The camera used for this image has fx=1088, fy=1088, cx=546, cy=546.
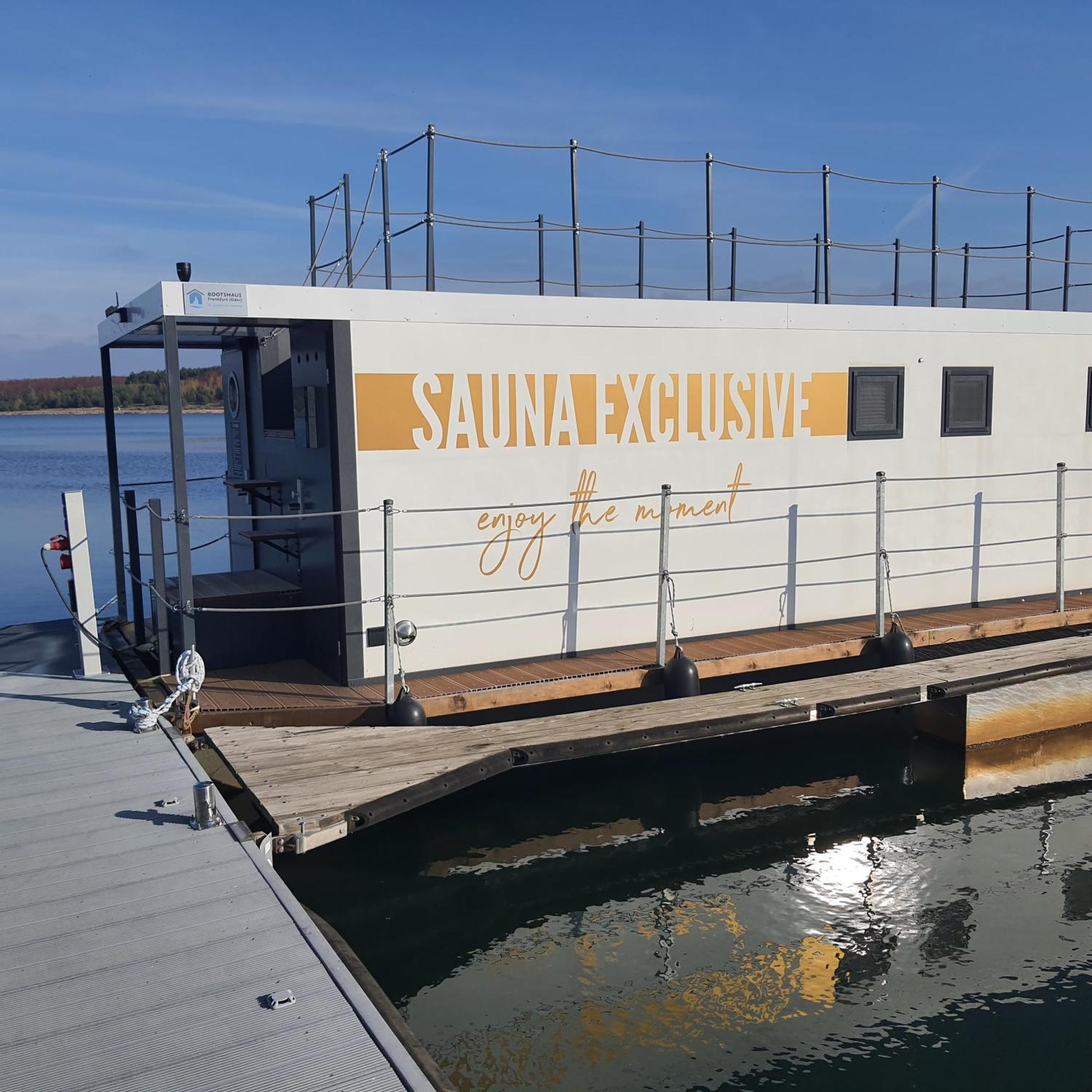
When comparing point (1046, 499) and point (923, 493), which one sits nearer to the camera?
point (923, 493)

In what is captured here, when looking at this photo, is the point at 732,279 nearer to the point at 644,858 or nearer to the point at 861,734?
the point at 861,734

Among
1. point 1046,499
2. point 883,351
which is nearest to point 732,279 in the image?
point 883,351

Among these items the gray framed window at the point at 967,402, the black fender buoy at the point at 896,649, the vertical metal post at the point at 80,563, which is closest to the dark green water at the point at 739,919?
the black fender buoy at the point at 896,649

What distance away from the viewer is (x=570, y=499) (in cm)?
805

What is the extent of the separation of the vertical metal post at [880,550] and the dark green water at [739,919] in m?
1.19

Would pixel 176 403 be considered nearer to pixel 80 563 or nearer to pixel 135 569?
pixel 80 563

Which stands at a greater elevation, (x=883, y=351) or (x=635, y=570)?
(x=883, y=351)

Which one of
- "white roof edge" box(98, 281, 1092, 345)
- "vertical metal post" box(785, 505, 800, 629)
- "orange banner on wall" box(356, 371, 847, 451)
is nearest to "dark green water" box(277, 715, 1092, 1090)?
"vertical metal post" box(785, 505, 800, 629)

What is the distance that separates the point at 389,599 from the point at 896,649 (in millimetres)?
4166

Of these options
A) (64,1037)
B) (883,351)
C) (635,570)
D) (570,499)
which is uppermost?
(883,351)

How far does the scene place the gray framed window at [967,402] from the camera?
374 inches

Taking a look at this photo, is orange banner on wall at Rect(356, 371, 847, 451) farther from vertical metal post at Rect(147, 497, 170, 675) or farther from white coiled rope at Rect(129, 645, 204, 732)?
white coiled rope at Rect(129, 645, 204, 732)

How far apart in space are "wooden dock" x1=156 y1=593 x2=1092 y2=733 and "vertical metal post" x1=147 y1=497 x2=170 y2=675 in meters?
0.18

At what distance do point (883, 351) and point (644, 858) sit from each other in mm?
4749
